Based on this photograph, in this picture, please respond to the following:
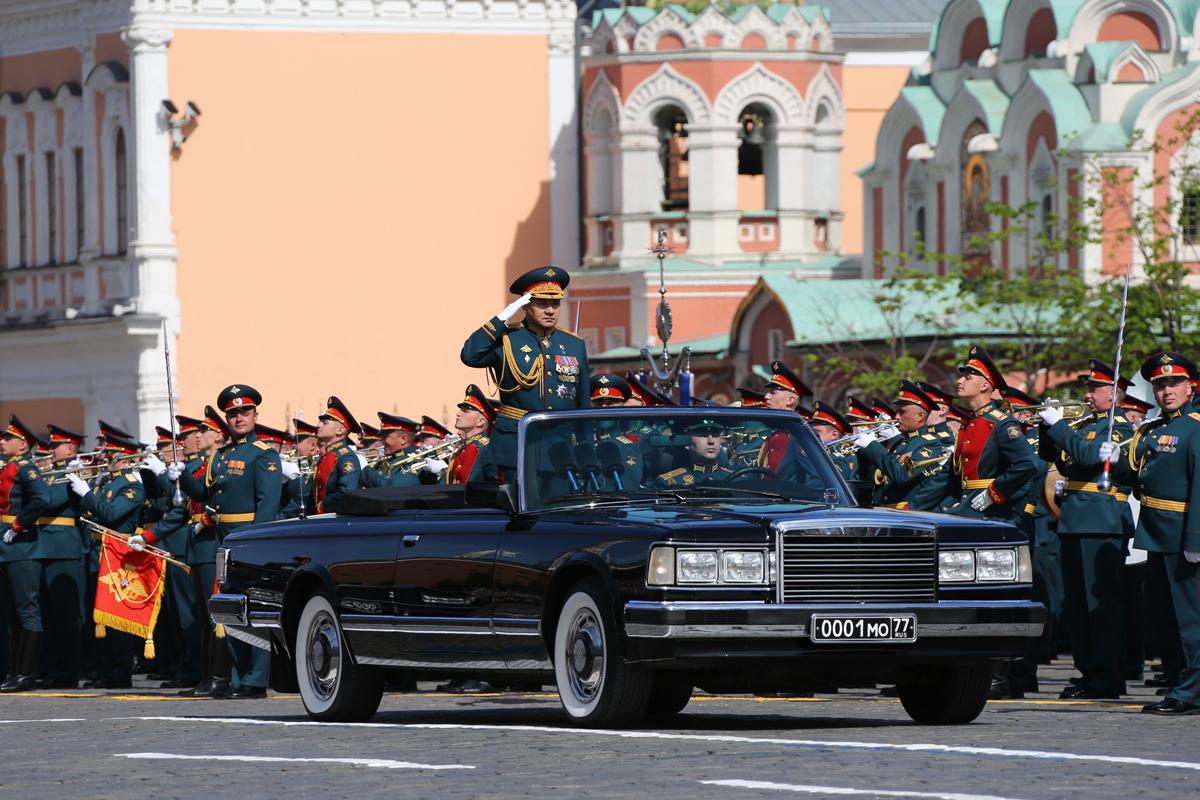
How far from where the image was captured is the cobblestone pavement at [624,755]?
12523 millimetres

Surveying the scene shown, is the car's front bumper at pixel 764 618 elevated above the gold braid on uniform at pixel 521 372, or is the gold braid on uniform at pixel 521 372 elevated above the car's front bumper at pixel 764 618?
the gold braid on uniform at pixel 521 372

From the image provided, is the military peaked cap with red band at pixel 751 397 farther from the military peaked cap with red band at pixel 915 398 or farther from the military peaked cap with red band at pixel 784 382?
the military peaked cap with red band at pixel 915 398

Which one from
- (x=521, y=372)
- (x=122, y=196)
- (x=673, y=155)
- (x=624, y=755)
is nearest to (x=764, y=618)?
(x=624, y=755)

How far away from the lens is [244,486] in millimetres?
20984

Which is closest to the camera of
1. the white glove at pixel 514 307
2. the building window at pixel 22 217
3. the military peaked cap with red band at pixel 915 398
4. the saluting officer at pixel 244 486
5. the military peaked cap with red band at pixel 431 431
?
the white glove at pixel 514 307

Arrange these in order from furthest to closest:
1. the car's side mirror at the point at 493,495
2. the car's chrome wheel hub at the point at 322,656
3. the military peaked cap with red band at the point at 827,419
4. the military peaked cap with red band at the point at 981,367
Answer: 1. the military peaked cap with red band at the point at 827,419
2. the military peaked cap with red band at the point at 981,367
3. the car's chrome wheel hub at the point at 322,656
4. the car's side mirror at the point at 493,495

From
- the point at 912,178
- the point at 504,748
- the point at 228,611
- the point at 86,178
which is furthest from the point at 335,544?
the point at 86,178

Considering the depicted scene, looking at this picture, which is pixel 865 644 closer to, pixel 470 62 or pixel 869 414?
pixel 869 414

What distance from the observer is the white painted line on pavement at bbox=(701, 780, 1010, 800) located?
11898mm

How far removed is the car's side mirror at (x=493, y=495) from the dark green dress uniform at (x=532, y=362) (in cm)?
147

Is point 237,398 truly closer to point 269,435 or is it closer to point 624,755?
point 269,435

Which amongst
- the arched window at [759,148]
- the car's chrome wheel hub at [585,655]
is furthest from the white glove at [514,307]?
the arched window at [759,148]

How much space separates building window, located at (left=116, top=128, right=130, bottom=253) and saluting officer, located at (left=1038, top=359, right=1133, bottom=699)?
41830mm

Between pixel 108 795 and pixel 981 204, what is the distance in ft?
138
